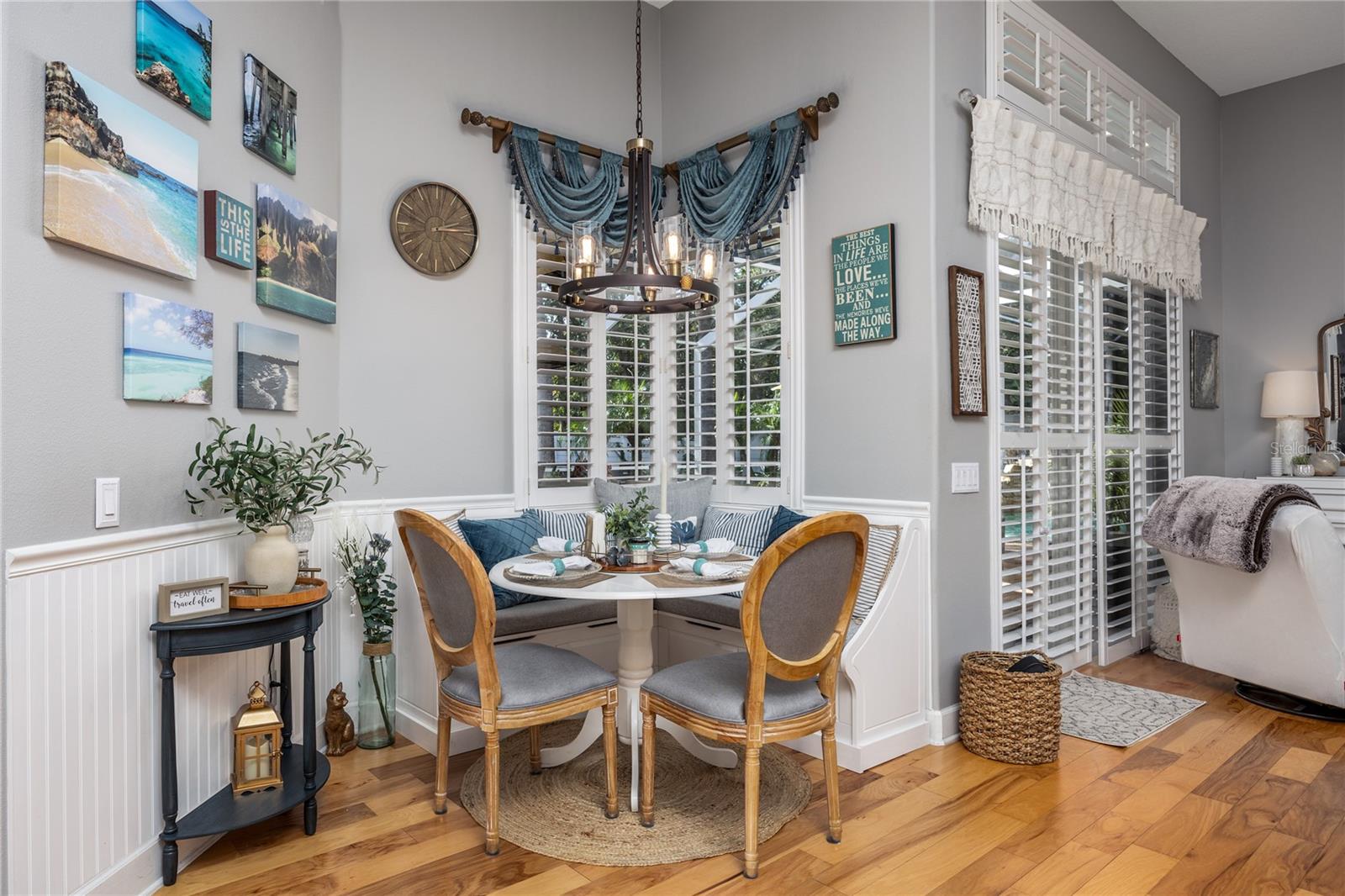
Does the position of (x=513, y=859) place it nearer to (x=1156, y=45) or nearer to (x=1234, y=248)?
(x=1156, y=45)

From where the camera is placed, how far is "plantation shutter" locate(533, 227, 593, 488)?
3984 mm

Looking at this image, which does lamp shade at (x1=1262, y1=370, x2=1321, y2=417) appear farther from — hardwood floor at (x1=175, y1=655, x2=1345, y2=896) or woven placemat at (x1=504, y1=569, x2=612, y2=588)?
woven placemat at (x1=504, y1=569, x2=612, y2=588)

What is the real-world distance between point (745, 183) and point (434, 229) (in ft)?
4.87

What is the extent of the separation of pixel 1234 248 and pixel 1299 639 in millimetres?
3257

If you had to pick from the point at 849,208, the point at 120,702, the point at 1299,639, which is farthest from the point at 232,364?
the point at 1299,639

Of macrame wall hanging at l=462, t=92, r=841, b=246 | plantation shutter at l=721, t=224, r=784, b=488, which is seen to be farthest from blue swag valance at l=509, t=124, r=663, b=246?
plantation shutter at l=721, t=224, r=784, b=488

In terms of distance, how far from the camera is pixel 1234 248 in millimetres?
5391

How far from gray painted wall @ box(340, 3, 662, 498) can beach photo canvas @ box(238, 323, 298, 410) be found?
0.42m

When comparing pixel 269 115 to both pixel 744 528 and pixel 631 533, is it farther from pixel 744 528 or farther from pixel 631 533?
pixel 744 528

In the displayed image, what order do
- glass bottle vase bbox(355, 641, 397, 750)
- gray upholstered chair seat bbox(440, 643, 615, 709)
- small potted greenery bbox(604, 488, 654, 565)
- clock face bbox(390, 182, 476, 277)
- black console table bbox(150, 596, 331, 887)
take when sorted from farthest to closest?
1. clock face bbox(390, 182, 476, 277)
2. glass bottle vase bbox(355, 641, 397, 750)
3. small potted greenery bbox(604, 488, 654, 565)
4. gray upholstered chair seat bbox(440, 643, 615, 709)
5. black console table bbox(150, 596, 331, 887)

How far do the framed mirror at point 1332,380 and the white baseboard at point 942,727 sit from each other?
3724 millimetres

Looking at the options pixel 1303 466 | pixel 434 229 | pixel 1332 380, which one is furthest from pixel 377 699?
pixel 1332 380

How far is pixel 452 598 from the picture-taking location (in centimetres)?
235

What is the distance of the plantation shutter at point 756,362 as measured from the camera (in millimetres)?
3820
